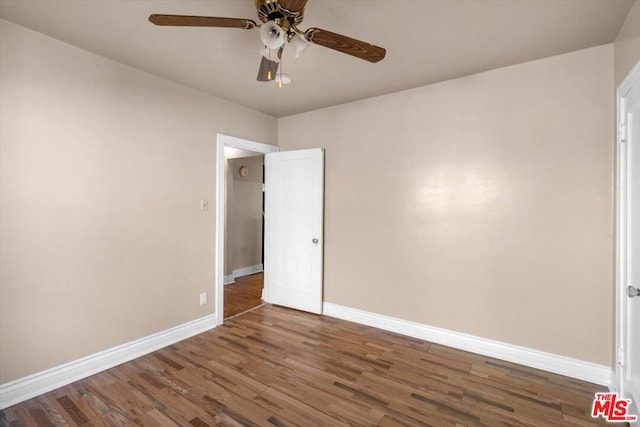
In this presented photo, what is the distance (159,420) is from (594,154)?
3.67m

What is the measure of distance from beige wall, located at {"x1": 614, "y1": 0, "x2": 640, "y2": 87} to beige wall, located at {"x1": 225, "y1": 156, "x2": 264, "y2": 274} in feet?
16.4

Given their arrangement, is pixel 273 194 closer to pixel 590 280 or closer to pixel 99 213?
pixel 99 213

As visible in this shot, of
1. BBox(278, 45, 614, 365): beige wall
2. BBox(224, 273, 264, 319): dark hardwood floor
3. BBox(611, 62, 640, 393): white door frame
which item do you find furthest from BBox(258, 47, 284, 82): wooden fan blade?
BBox(224, 273, 264, 319): dark hardwood floor

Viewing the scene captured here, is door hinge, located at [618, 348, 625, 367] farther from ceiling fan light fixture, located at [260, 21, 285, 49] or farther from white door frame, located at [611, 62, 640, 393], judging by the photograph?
ceiling fan light fixture, located at [260, 21, 285, 49]

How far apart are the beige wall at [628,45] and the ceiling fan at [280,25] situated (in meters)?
1.53

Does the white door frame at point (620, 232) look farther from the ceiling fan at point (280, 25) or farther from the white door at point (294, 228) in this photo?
the white door at point (294, 228)

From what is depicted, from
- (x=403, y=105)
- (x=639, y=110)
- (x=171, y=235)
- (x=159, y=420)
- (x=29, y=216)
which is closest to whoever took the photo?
(x=639, y=110)

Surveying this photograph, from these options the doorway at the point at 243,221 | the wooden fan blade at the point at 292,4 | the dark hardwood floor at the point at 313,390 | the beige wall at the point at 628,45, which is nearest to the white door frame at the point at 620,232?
the beige wall at the point at 628,45

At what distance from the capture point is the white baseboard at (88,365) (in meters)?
2.06

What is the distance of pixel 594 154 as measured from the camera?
2316mm

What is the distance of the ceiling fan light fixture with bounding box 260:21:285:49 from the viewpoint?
1.47 metres

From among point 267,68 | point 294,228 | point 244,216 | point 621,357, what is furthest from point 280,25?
point 244,216

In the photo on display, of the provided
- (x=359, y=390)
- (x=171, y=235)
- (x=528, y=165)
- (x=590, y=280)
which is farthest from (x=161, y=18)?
(x=590, y=280)

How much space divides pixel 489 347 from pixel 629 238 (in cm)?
140
